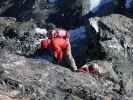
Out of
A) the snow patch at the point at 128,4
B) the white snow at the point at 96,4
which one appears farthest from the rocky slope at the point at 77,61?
the snow patch at the point at 128,4

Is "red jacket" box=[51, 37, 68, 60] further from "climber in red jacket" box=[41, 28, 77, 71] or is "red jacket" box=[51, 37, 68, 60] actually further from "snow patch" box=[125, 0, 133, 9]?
"snow patch" box=[125, 0, 133, 9]

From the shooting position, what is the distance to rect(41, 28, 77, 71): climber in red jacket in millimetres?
10656

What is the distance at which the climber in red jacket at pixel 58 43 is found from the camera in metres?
10.7

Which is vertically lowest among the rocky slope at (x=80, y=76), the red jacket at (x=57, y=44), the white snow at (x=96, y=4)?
the rocky slope at (x=80, y=76)

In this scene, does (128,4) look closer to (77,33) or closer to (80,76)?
(77,33)

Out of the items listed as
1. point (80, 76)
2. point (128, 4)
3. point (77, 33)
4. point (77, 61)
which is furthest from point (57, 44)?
point (128, 4)

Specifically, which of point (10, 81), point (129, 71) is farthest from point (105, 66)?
point (10, 81)

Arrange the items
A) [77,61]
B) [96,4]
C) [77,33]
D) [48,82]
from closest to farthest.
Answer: [48,82], [77,61], [77,33], [96,4]

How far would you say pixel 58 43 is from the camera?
10.7 meters

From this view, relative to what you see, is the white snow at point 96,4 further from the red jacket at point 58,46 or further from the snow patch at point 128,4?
the red jacket at point 58,46

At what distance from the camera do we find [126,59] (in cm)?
1159

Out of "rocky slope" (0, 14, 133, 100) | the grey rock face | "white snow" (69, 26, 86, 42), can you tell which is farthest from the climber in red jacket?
"white snow" (69, 26, 86, 42)

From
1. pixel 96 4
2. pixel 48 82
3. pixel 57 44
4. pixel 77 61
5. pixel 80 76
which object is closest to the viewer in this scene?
pixel 48 82

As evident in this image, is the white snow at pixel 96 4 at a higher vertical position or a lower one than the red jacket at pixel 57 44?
higher
